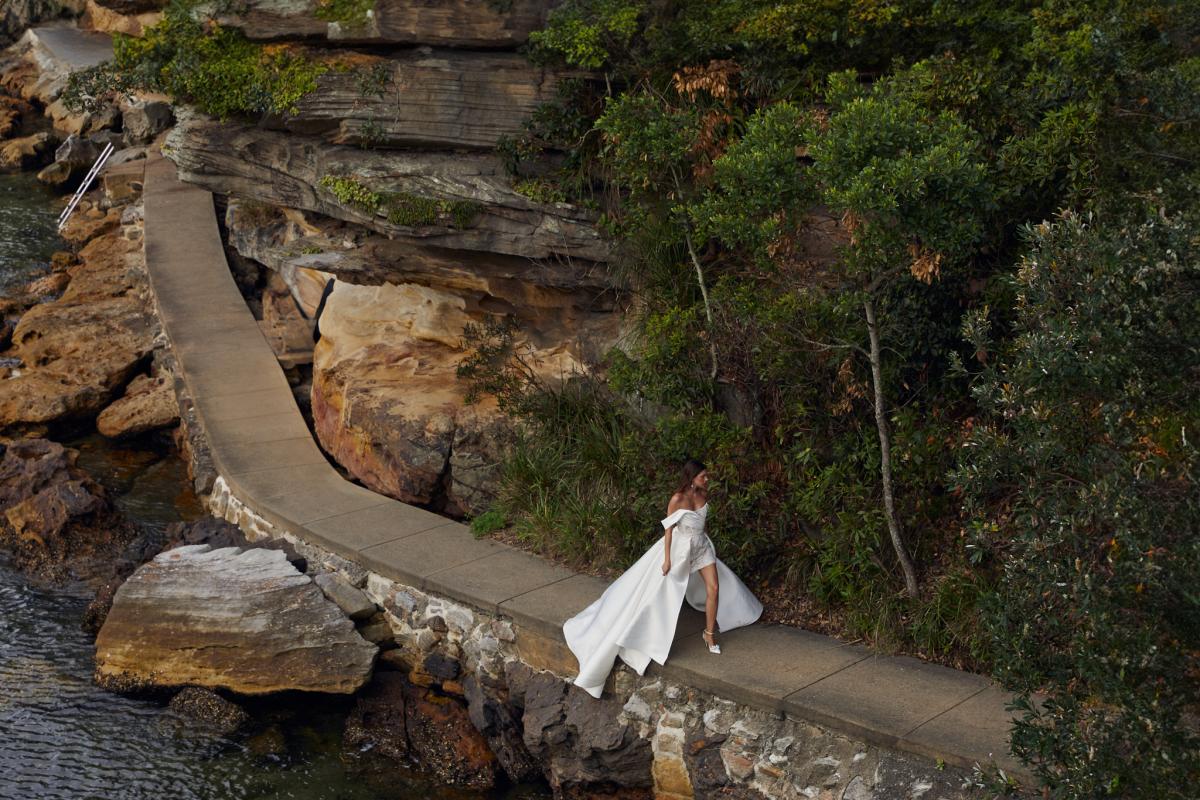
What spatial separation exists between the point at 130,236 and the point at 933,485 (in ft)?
51.2

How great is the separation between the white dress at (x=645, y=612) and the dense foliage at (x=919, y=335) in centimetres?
66

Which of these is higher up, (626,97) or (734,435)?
(626,97)

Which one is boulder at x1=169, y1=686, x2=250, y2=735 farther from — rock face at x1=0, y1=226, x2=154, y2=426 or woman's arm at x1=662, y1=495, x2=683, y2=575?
rock face at x1=0, y1=226, x2=154, y2=426

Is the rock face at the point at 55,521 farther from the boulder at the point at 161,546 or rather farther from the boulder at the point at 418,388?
the boulder at the point at 418,388

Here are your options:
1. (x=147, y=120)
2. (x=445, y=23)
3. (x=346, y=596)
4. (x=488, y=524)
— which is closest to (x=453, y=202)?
(x=445, y=23)

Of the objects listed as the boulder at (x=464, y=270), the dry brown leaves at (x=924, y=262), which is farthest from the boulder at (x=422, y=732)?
the dry brown leaves at (x=924, y=262)

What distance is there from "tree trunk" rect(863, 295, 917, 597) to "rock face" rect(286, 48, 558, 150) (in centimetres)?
409

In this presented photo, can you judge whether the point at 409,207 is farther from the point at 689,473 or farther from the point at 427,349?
the point at 689,473

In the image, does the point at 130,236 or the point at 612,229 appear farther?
the point at 130,236

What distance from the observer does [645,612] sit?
8562 mm

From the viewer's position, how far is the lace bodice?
8.55m

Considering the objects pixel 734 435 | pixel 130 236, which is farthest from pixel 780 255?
pixel 130 236

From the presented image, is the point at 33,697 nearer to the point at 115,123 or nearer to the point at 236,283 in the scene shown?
the point at 236,283

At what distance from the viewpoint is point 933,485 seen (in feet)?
29.2
